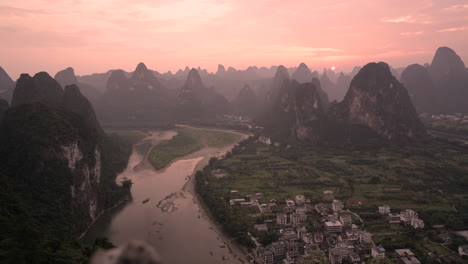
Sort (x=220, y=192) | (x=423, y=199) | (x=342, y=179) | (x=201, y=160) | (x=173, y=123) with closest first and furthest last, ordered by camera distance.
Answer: (x=423, y=199)
(x=220, y=192)
(x=342, y=179)
(x=201, y=160)
(x=173, y=123)

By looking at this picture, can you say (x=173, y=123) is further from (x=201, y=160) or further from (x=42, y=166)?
(x=42, y=166)

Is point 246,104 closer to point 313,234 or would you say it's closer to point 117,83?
point 117,83

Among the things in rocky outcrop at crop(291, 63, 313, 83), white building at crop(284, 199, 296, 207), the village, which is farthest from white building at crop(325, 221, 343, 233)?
rocky outcrop at crop(291, 63, 313, 83)

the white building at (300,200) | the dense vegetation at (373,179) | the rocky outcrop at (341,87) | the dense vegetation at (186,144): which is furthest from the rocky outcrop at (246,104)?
the white building at (300,200)

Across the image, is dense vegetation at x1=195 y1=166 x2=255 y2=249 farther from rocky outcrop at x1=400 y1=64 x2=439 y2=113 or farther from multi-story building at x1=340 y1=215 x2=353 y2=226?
rocky outcrop at x1=400 y1=64 x2=439 y2=113

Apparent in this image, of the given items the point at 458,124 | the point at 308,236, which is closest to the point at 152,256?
the point at 308,236
